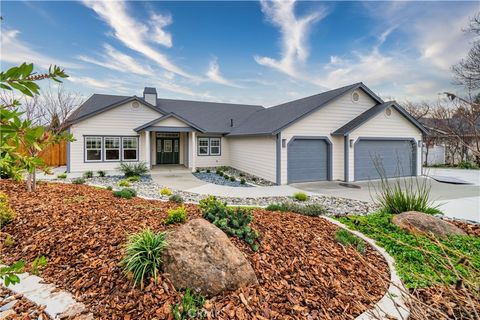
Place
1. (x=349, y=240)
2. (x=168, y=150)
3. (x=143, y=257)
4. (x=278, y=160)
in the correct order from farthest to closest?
(x=168, y=150), (x=278, y=160), (x=349, y=240), (x=143, y=257)

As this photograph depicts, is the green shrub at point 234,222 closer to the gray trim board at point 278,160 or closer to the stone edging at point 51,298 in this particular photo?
the stone edging at point 51,298

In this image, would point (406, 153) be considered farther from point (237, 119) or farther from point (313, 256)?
point (313, 256)

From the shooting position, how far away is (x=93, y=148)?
15219mm

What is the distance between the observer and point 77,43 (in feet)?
39.7

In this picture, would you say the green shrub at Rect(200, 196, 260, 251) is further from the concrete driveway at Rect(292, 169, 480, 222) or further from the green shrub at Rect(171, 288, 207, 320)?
the concrete driveway at Rect(292, 169, 480, 222)

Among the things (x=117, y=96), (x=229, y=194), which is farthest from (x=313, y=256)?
(x=117, y=96)

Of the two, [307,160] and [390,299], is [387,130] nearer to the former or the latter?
[307,160]

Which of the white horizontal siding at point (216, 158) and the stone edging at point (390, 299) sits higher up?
the white horizontal siding at point (216, 158)

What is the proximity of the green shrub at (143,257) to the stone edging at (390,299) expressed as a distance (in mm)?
2425

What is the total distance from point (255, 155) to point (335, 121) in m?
4.80

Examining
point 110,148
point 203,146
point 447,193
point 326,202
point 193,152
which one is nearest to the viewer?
point 326,202

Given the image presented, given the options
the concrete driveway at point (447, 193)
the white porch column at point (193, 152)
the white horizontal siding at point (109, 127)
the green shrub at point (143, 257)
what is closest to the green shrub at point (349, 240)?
the green shrub at point (143, 257)

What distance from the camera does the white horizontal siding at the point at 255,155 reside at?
12945 mm

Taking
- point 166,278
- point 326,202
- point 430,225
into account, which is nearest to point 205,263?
point 166,278
